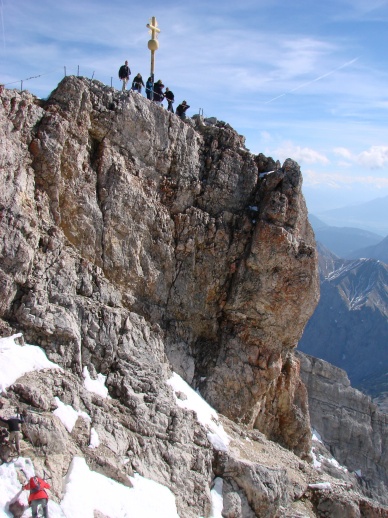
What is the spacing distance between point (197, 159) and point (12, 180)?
12345 millimetres

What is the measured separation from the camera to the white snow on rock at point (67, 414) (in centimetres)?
2055

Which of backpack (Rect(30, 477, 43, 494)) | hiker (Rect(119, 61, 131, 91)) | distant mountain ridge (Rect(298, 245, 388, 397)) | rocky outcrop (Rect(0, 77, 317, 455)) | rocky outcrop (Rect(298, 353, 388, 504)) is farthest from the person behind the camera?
distant mountain ridge (Rect(298, 245, 388, 397))

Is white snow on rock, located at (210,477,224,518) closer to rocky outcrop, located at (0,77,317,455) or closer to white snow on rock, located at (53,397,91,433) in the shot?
rocky outcrop, located at (0,77,317,455)

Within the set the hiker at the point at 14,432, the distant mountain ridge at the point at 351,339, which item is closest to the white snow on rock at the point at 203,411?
the hiker at the point at 14,432

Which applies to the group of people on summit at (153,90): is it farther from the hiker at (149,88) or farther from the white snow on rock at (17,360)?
the white snow on rock at (17,360)

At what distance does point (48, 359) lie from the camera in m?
22.3

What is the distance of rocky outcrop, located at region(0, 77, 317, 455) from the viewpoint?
952 inches

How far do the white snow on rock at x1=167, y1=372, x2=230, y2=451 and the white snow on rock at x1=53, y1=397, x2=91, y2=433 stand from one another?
7326mm

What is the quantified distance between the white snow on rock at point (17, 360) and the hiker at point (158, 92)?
16.5 metres

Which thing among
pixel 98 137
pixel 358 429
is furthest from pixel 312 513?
pixel 358 429

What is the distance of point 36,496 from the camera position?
54.0 feet

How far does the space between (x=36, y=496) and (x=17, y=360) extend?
19.9 feet

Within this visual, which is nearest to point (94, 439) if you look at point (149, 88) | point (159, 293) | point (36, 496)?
point (36, 496)

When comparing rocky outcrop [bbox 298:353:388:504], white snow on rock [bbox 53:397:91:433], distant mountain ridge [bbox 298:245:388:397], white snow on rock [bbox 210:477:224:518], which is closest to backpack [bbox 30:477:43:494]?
white snow on rock [bbox 53:397:91:433]
